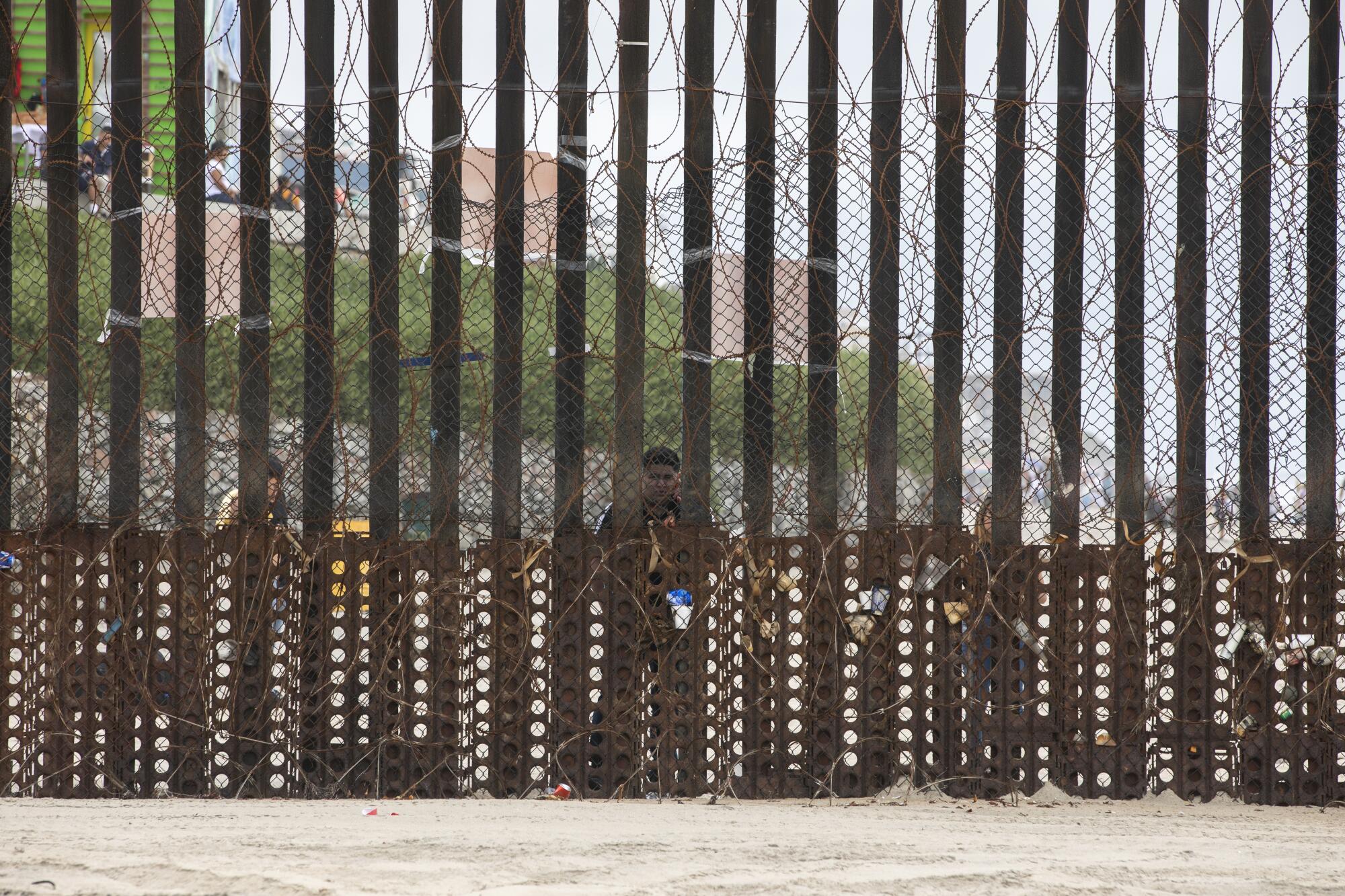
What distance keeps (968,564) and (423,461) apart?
229 centimetres

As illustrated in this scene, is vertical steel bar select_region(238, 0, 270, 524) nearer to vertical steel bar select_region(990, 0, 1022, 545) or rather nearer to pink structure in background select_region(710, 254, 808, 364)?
pink structure in background select_region(710, 254, 808, 364)

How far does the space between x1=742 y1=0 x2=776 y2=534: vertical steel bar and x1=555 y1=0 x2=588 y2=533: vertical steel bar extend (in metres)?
0.68

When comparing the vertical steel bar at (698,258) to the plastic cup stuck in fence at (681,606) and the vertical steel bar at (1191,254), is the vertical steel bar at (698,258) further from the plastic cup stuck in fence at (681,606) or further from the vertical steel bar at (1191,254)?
the vertical steel bar at (1191,254)

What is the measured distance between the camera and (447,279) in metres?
4.84

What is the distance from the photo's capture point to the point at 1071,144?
4801 millimetres

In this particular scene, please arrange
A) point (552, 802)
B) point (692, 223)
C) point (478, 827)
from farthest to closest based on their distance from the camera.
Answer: point (692, 223) < point (552, 802) < point (478, 827)

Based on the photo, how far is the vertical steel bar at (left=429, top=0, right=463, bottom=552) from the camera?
479 cm

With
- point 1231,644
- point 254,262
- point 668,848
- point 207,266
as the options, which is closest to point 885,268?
point 1231,644

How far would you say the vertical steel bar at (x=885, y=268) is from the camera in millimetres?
4781

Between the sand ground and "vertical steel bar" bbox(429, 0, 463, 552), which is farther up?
"vertical steel bar" bbox(429, 0, 463, 552)

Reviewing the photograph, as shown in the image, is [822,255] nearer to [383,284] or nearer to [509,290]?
[509,290]

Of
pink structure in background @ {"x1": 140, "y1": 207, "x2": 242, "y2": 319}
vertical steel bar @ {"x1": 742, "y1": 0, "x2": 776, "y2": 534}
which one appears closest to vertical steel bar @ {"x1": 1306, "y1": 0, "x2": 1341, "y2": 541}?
vertical steel bar @ {"x1": 742, "y1": 0, "x2": 776, "y2": 534}

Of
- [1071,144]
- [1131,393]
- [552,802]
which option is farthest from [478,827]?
[1071,144]

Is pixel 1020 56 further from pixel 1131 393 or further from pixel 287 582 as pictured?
pixel 287 582
